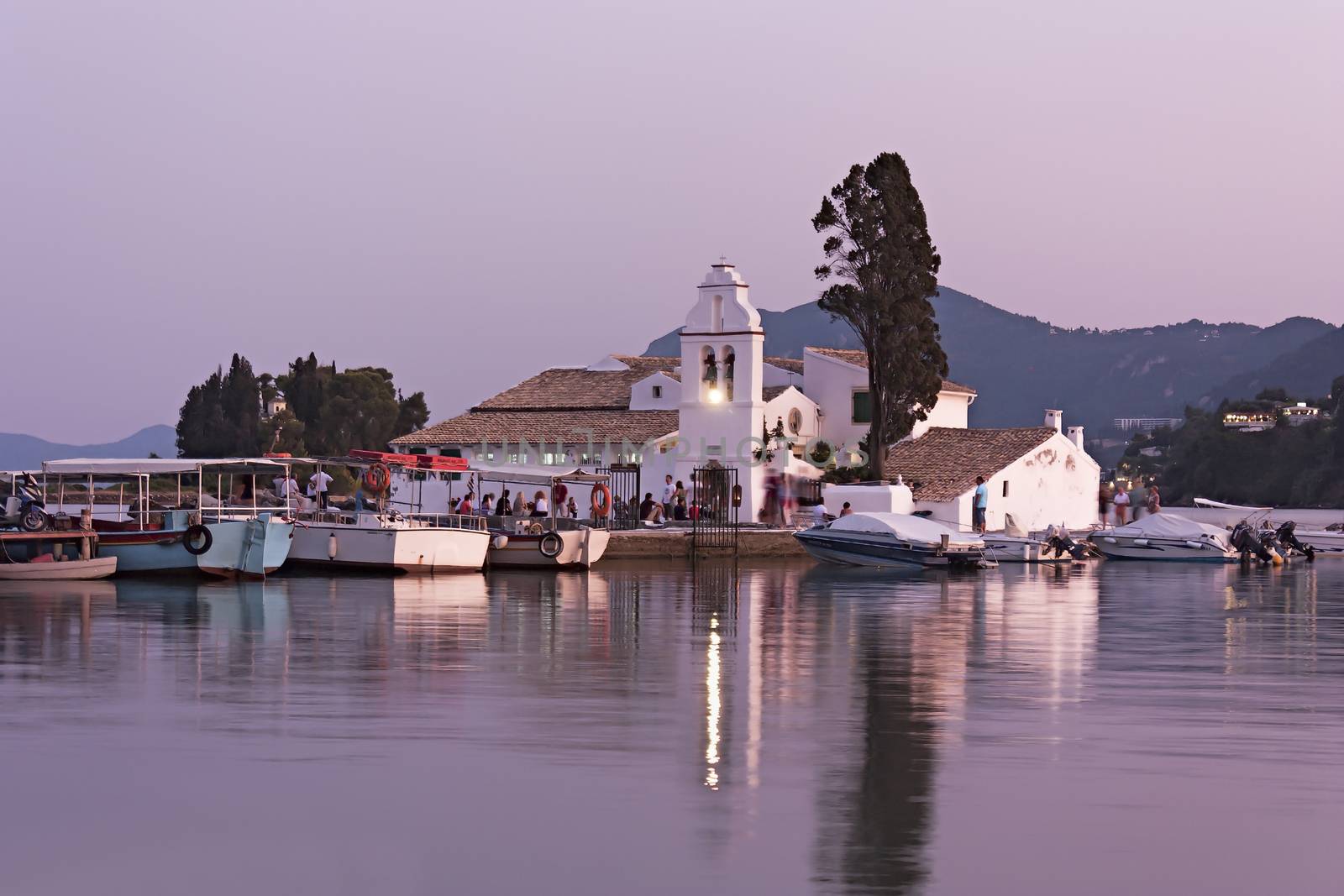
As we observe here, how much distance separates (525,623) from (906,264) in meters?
30.4

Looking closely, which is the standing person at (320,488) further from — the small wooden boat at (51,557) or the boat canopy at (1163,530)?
the boat canopy at (1163,530)

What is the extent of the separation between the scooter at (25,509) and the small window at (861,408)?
26.3 meters

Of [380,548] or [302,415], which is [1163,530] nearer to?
[380,548]

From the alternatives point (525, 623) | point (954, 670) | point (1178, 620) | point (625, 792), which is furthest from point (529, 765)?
point (1178, 620)

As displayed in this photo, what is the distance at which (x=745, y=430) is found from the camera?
50.9 m

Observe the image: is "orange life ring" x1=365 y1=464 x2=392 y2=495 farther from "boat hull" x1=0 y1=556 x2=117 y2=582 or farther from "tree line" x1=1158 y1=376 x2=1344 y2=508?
"tree line" x1=1158 y1=376 x2=1344 y2=508

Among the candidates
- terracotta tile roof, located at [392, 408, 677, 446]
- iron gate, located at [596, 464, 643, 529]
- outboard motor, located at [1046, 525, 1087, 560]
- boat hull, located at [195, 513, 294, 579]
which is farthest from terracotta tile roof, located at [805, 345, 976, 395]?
boat hull, located at [195, 513, 294, 579]

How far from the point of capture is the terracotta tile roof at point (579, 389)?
59.4 metres

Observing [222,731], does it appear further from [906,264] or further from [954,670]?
[906,264]

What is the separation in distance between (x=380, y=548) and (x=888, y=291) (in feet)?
70.3

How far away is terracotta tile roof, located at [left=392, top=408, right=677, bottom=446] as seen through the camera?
5522 centimetres

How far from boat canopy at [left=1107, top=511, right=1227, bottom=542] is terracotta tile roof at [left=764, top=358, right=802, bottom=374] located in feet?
44.2

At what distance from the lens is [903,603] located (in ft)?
97.2

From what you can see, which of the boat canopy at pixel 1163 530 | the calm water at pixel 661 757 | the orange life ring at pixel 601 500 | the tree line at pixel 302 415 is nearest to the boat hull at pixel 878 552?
the orange life ring at pixel 601 500
